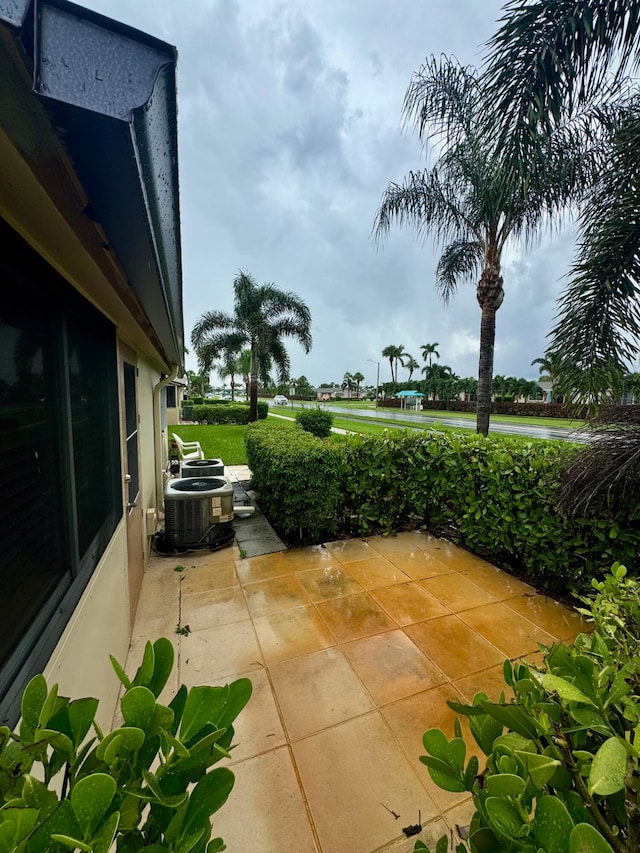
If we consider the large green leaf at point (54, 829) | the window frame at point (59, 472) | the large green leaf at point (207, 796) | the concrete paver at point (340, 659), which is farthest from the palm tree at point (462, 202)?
the large green leaf at point (54, 829)

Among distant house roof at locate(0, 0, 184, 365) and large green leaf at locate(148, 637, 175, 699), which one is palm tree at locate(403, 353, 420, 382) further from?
large green leaf at locate(148, 637, 175, 699)

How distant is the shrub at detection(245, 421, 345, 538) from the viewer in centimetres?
467

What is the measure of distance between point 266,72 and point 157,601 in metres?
8.10

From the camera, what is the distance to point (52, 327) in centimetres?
152

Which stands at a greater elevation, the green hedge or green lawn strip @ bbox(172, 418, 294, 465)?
the green hedge

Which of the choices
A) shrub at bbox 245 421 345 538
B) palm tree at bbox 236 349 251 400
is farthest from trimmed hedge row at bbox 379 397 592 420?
shrub at bbox 245 421 345 538

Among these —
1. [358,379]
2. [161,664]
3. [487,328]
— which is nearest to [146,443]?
[161,664]

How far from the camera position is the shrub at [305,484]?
4.67 meters

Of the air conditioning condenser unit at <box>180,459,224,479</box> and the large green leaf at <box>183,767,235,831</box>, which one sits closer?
the large green leaf at <box>183,767,235,831</box>

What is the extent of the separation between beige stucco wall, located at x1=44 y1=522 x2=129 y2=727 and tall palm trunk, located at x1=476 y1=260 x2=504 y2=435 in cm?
731

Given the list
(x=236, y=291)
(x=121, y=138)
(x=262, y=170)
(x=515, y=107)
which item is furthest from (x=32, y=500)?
(x=236, y=291)

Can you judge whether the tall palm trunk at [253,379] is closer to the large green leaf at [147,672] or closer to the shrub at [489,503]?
the shrub at [489,503]

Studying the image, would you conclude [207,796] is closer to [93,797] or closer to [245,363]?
[93,797]

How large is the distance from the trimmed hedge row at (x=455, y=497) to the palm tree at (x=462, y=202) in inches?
142
